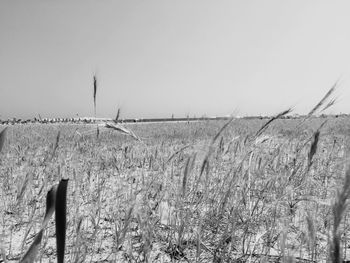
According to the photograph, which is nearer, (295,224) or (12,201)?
(295,224)

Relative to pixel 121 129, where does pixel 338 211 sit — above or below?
below

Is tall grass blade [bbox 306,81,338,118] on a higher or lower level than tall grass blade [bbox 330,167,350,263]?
higher

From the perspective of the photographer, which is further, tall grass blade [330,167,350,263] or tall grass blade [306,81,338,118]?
tall grass blade [306,81,338,118]

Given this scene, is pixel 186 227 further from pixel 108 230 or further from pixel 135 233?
pixel 108 230

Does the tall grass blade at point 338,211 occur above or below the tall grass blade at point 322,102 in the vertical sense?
below

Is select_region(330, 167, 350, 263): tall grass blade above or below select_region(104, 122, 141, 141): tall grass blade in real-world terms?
below

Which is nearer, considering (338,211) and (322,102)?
(338,211)

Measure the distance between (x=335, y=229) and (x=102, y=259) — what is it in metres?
1.23

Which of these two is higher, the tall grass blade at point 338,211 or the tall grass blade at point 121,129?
the tall grass blade at point 121,129

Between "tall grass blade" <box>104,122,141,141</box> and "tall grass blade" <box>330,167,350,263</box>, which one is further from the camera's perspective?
"tall grass blade" <box>104,122,141,141</box>

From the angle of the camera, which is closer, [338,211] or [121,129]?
[338,211]

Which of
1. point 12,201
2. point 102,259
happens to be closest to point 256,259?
point 102,259

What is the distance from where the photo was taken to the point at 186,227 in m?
1.63

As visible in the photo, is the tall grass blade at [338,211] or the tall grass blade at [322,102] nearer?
the tall grass blade at [338,211]
